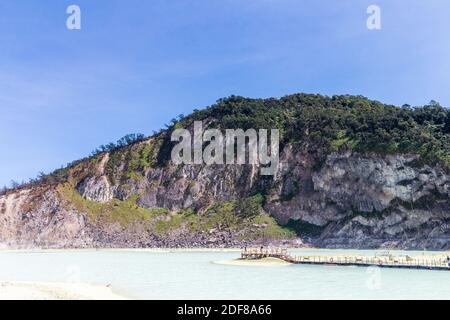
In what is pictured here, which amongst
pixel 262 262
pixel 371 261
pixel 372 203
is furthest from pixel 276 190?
pixel 371 261

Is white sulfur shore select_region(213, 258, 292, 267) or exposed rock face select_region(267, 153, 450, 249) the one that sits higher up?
exposed rock face select_region(267, 153, 450, 249)

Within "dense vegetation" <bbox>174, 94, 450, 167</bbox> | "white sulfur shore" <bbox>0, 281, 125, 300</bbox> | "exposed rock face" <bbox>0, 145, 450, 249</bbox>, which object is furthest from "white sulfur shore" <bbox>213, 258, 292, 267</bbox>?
"dense vegetation" <bbox>174, 94, 450, 167</bbox>

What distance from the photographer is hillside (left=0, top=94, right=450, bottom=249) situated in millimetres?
113625

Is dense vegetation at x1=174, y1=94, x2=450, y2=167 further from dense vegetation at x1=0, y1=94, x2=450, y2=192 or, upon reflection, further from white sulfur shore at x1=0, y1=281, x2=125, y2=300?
white sulfur shore at x1=0, y1=281, x2=125, y2=300

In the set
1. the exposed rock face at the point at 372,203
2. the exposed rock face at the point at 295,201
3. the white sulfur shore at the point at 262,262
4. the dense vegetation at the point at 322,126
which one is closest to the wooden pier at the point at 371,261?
the white sulfur shore at the point at 262,262

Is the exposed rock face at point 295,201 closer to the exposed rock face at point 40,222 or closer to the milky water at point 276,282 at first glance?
the exposed rock face at point 40,222

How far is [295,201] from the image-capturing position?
438ft

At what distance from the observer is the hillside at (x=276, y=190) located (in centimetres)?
11362

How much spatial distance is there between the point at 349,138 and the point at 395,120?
12.3 metres

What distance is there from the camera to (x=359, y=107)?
507ft

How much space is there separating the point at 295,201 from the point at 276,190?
287 inches

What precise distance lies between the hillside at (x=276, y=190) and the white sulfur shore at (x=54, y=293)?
79604 millimetres

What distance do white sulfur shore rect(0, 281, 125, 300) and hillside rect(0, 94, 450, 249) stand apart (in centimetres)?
7960
